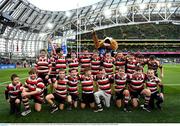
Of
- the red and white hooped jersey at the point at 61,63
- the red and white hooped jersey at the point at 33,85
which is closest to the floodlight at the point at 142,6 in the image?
the red and white hooped jersey at the point at 61,63

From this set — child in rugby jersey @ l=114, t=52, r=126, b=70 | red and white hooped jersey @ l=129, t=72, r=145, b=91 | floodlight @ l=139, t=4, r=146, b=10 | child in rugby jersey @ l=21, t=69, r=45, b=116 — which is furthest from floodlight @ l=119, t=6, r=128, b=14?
child in rugby jersey @ l=21, t=69, r=45, b=116

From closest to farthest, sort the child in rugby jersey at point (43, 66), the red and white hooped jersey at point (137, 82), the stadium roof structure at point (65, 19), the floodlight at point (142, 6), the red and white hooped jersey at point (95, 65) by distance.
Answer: the red and white hooped jersey at point (137, 82), the child in rugby jersey at point (43, 66), the red and white hooped jersey at point (95, 65), the stadium roof structure at point (65, 19), the floodlight at point (142, 6)

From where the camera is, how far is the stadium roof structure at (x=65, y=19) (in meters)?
51.8

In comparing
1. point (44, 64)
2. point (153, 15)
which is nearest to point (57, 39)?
point (153, 15)

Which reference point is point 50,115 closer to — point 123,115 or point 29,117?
point 29,117

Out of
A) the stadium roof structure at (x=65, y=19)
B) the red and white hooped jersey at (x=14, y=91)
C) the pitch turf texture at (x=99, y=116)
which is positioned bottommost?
the pitch turf texture at (x=99, y=116)

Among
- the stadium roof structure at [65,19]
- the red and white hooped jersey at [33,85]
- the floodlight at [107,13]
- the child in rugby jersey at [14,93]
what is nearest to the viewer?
the child in rugby jersey at [14,93]

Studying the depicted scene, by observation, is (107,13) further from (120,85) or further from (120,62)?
(120,85)

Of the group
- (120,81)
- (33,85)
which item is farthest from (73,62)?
(33,85)

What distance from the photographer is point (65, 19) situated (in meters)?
61.2

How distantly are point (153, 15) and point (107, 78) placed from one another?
185 ft

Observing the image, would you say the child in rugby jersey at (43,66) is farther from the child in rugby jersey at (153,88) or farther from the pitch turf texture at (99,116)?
the child in rugby jersey at (153,88)

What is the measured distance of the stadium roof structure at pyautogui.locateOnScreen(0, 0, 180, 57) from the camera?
5178cm

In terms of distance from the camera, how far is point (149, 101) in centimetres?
986
